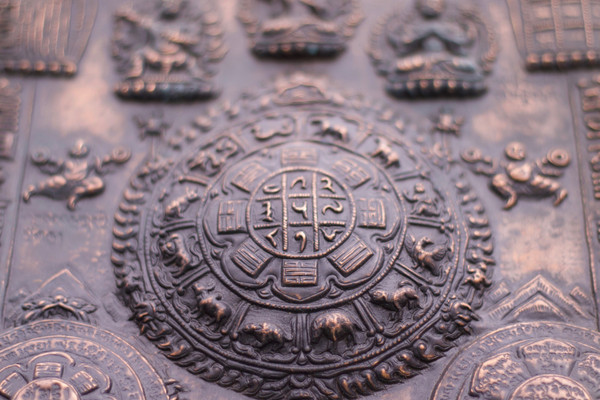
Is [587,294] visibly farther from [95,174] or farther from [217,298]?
[95,174]

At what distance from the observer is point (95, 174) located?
4535mm

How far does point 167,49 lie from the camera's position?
16.4 feet

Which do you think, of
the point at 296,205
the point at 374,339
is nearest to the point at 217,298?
the point at 296,205

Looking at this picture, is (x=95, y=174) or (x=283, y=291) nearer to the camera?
(x=283, y=291)

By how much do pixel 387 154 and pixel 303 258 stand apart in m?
1.04

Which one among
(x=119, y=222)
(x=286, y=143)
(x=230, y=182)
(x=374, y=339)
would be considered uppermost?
(x=286, y=143)

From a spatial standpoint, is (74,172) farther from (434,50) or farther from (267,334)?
(434,50)

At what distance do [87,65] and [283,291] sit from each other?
2.68m

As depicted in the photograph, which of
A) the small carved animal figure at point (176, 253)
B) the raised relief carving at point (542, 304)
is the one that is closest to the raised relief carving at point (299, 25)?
the small carved animal figure at point (176, 253)

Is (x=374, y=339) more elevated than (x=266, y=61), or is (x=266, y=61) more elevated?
(x=266, y=61)

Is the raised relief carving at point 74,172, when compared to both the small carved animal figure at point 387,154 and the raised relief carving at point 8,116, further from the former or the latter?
the small carved animal figure at point 387,154

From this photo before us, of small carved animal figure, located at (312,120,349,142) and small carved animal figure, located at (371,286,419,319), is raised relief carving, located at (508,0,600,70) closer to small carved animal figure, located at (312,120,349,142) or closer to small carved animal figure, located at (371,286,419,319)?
small carved animal figure, located at (312,120,349,142)

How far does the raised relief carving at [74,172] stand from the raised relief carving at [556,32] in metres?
3.39

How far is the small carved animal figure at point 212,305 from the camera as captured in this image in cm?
388
